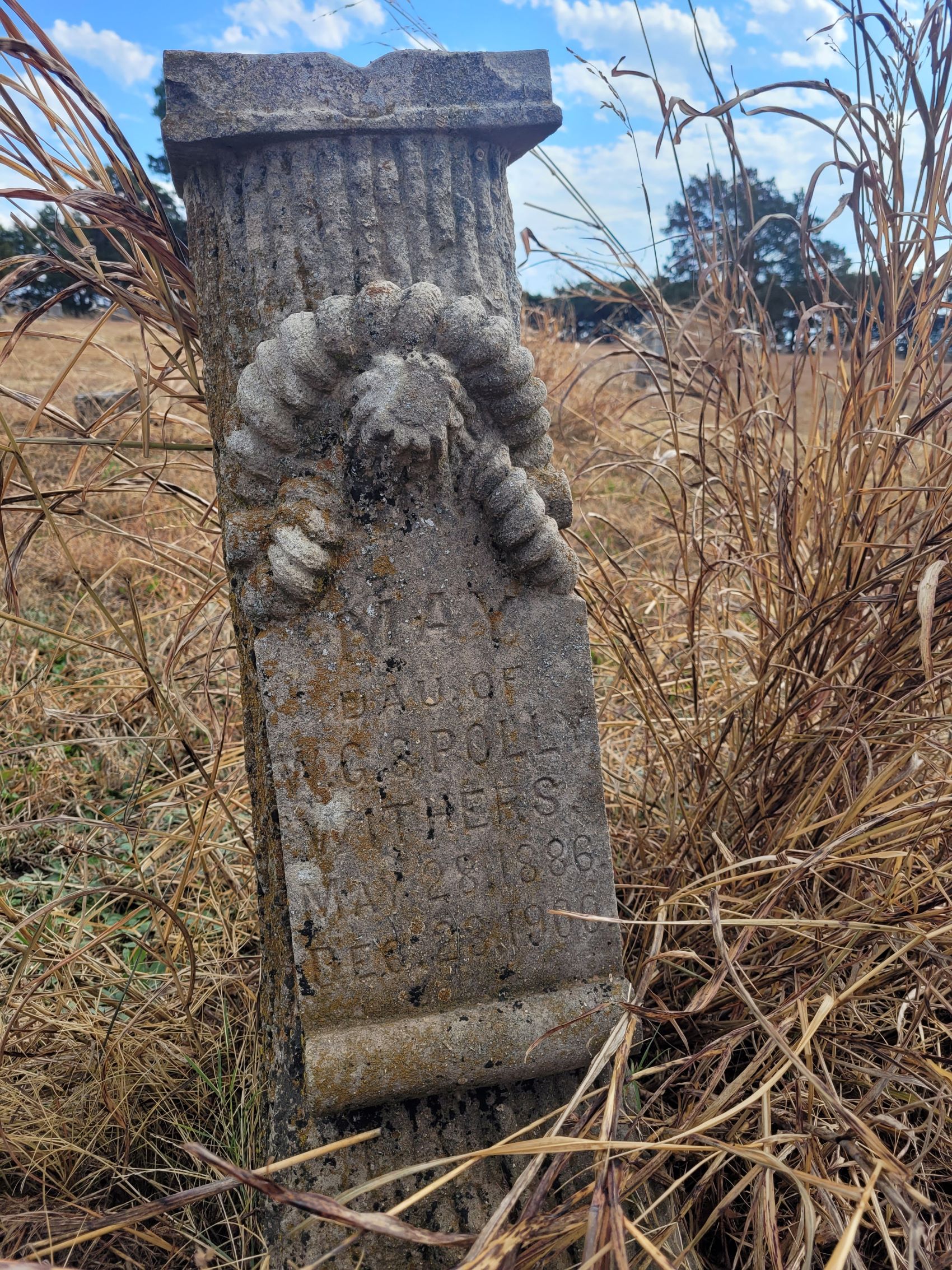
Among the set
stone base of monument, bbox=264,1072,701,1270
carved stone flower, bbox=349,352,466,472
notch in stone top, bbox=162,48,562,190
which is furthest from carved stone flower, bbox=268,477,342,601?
stone base of monument, bbox=264,1072,701,1270

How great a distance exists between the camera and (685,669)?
2.57 meters

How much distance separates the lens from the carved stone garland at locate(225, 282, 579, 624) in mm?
1367

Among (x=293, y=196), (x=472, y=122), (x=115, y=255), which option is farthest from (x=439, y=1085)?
(x=115, y=255)

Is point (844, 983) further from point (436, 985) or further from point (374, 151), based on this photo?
point (374, 151)

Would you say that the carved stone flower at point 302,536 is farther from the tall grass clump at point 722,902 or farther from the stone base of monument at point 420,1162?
the stone base of monument at point 420,1162

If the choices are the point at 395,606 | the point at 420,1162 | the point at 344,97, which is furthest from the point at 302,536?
the point at 420,1162

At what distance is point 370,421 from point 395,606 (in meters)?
0.28

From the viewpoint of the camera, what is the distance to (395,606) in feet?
4.76

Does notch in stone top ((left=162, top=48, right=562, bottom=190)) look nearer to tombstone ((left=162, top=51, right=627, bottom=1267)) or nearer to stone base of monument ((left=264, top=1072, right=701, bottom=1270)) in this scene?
tombstone ((left=162, top=51, right=627, bottom=1267))

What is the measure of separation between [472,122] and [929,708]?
1.32 m

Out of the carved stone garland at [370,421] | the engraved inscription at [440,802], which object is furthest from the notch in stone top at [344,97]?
the engraved inscription at [440,802]

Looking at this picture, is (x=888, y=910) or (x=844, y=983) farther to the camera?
(x=844, y=983)

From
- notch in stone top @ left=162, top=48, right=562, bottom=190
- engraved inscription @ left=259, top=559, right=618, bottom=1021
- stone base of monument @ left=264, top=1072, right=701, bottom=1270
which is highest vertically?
notch in stone top @ left=162, top=48, right=562, bottom=190

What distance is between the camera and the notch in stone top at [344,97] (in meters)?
1.36
